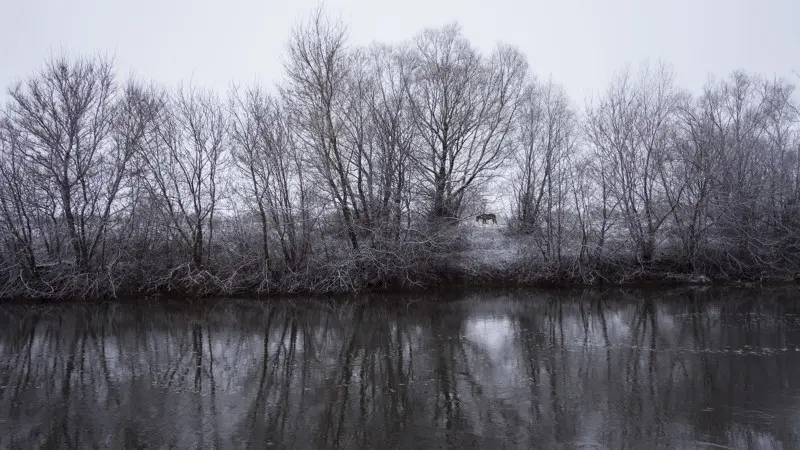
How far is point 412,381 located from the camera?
8.08 metres

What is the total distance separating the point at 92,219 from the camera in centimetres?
2164

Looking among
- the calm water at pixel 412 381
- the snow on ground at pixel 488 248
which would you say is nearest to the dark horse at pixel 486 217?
the snow on ground at pixel 488 248

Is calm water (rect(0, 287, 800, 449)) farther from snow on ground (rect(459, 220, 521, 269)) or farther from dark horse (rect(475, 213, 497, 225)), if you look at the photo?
dark horse (rect(475, 213, 497, 225))

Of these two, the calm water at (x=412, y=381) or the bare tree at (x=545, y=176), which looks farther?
the bare tree at (x=545, y=176)

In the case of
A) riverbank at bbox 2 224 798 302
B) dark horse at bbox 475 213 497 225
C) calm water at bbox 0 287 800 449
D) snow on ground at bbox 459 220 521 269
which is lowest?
calm water at bbox 0 287 800 449

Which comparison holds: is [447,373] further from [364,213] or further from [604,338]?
[364,213]

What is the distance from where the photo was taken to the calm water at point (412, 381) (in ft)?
19.2

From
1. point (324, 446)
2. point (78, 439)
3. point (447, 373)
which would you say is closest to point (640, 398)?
point (447, 373)

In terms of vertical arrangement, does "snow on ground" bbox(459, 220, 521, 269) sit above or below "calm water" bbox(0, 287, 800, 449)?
above

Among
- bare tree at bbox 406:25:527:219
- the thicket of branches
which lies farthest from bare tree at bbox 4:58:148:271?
bare tree at bbox 406:25:527:219

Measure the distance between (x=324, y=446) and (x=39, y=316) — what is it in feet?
51.5

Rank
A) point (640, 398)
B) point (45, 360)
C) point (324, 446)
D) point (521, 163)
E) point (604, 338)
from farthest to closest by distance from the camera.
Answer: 1. point (521, 163)
2. point (604, 338)
3. point (45, 360)
4. point (640, 398)
5. point (324, 446)

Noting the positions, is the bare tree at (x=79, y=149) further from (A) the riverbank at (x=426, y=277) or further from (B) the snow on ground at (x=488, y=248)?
(B) the snow on ground at (x=488, y=248)

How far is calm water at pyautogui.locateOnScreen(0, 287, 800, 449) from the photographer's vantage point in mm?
5852
